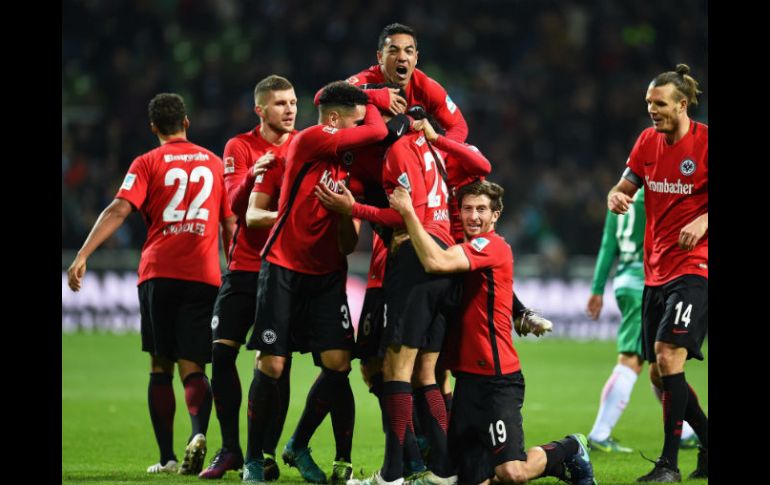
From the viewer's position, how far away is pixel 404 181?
581 cm

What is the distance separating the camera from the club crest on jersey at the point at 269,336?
577 centimetres

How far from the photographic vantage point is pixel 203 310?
6.74 metres

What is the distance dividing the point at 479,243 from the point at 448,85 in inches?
594

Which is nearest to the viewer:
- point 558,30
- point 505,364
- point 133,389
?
point 505,364

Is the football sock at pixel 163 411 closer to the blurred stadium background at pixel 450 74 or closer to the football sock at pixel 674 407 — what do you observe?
the football sock at pixel 674 407

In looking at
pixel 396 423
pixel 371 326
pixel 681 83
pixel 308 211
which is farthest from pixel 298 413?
pixel 681 83

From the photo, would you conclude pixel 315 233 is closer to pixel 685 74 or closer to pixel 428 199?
pixel 428 199

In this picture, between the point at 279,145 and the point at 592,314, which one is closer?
the point at 279,145

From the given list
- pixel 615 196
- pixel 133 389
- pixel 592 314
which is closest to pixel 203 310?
pixel 615 196

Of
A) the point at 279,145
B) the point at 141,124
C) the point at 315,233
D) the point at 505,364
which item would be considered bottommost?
the point at 505,364

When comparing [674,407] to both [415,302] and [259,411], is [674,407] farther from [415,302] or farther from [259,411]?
[259,411]

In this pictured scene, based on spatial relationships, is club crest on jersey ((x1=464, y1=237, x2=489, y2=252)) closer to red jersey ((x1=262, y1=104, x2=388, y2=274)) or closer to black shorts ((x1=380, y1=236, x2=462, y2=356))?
black shorts ((x1=380, y1=236, x2=462, y2=356))

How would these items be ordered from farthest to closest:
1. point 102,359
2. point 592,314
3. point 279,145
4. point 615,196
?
point 102,359 < point 592,314 < point 279,145 < point 615,196

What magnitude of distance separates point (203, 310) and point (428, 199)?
172 cm
